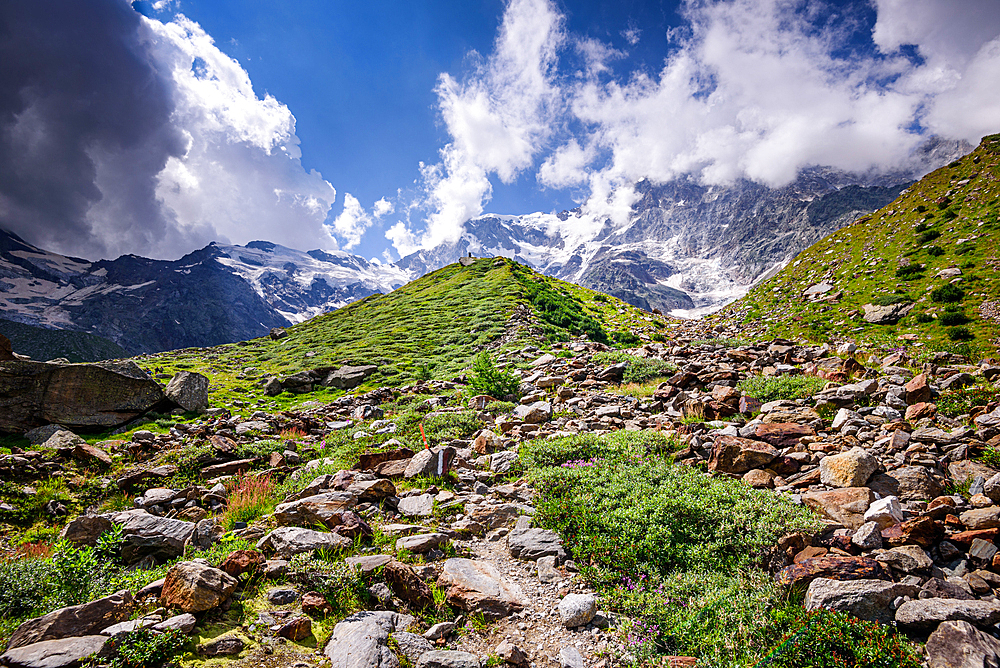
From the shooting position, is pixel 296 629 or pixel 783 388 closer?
pixel 296 629

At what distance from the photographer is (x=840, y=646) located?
12.4 ft

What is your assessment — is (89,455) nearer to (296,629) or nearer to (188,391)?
(188,391)

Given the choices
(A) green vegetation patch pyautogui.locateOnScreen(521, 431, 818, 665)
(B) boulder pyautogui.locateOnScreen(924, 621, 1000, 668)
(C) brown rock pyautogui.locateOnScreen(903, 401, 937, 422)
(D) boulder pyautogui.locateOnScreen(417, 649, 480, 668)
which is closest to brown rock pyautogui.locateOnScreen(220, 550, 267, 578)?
(D) boulder pyautogui.locateOnScreen(417, 649, 480, 668)

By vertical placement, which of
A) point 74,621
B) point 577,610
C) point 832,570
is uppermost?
point 74,621

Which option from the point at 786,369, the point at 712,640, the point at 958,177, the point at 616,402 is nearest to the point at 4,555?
the point at 712,640

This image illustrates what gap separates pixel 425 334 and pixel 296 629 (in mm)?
29050

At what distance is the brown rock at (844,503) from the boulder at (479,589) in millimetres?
4750

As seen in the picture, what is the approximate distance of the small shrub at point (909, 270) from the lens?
18859mm

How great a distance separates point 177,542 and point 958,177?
132 feet

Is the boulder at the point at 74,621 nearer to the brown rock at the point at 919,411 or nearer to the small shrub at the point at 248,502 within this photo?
the small shrub at the point at 248,502

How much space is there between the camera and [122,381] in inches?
537

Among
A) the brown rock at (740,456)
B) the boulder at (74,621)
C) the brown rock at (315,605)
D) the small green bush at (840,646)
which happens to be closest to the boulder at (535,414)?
the brown rock at (740,456)

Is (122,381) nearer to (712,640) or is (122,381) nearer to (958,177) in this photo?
(712,640)

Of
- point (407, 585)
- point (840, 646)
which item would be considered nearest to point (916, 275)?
point (840, 646)
